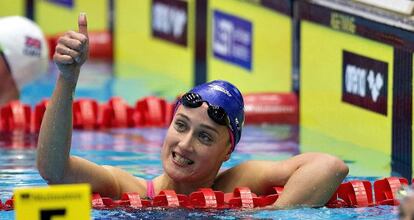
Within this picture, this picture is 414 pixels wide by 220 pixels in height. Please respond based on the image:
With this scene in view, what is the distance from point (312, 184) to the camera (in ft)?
18.0

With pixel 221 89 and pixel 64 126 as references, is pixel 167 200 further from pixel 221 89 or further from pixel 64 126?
pixel 64 126

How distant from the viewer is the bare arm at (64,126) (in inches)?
187

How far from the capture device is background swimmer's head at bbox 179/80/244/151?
5.48m

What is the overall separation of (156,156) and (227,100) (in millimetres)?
2142

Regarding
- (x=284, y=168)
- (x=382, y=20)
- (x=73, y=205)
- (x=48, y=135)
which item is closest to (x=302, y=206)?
(x=284, y=168)

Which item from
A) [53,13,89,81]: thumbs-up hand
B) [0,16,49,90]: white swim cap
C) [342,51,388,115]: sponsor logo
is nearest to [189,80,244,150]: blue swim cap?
[53,13,89,81]: thumbs-up hand

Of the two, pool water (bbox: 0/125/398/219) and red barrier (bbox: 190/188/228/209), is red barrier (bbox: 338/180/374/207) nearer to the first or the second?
pool water (bbox: 0/125/398/219)

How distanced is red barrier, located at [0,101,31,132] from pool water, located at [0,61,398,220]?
15 cm

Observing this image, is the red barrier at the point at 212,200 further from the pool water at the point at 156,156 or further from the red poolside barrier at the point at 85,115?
the red poolside barrier at the point at 85,115

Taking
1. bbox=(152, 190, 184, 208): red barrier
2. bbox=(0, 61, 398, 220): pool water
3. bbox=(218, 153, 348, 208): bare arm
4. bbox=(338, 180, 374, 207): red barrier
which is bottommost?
bbox=(0, 61, 398, 220): pool water

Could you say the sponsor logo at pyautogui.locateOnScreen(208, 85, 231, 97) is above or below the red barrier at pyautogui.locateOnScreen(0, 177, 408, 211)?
above

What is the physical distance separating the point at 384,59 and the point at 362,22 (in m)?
0.39

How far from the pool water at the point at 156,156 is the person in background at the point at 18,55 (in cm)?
31

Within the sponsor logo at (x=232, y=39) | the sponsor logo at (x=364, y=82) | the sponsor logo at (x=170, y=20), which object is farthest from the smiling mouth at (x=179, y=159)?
the sponsor logo at (x=170, y=20)
